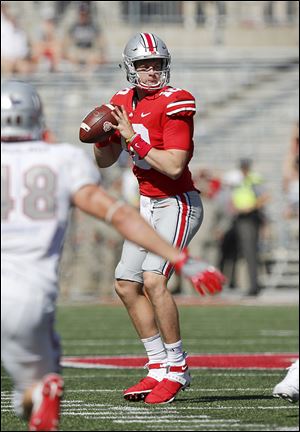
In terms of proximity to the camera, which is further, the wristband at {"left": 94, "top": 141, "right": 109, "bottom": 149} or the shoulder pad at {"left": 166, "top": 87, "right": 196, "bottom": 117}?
the wristband at {"left": 94, "top": 141, "right": 109, "bottom": 149}

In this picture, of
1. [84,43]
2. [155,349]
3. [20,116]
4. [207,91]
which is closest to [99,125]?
[155,349]

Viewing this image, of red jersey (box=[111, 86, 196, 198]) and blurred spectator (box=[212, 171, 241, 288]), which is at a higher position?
red jersey (box=[111, 86, 196, 198])

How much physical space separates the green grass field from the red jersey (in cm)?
110

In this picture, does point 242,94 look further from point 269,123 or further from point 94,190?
point 94,190

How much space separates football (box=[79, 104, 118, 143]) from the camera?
624 centimetres

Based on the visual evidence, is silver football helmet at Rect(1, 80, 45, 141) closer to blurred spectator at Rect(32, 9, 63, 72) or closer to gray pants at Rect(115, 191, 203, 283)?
gray pants at Rect(115, 191, 203, 283)

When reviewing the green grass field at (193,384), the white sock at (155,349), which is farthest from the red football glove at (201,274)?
the white sock at (155,349)

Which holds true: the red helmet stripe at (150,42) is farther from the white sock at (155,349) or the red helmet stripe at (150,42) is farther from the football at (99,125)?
the white sock at (155,349)

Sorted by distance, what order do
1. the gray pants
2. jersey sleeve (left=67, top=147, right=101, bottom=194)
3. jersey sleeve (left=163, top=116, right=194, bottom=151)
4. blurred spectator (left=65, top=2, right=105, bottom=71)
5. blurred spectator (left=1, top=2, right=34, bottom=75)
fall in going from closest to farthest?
jersey sleeve (left=67, top=147, right=101, bottom=194) < jersey sleeve (left=163, top=116, right=194, bottom=151) < the gray pants < blurred spectator (left=1, top=2, right=34, bottom=75) < blurred spectator (left=65, top=2, right=105, bottom=71)

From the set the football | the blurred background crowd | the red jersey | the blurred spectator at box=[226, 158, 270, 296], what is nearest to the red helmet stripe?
the red jersey

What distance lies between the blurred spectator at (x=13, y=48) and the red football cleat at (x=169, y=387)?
36.4 ft

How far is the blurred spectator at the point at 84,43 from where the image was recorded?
19.1m

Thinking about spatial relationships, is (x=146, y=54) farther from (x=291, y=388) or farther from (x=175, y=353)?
(x=291, y=388)

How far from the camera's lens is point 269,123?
19453mm
